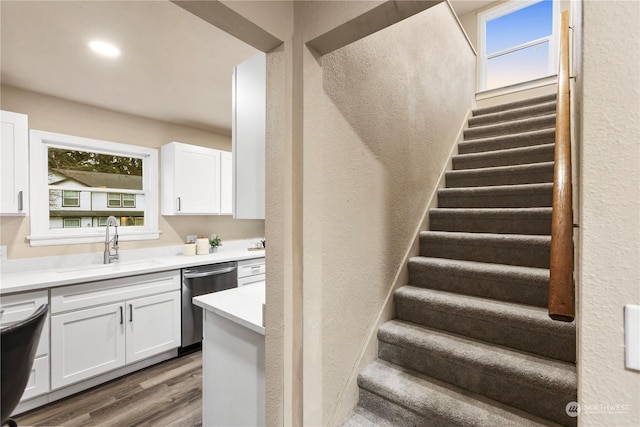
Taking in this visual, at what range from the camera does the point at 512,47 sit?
13.8 feet

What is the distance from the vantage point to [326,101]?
1.34 m

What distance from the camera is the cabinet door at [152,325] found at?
8.82ft

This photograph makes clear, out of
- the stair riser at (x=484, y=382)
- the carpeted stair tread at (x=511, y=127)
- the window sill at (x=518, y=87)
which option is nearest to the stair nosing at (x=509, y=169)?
the carpeted stair tread at (x=511, y=127)

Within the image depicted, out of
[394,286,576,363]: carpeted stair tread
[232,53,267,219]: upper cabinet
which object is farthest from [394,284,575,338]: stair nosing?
[232,53,267,219]: upper cabinet

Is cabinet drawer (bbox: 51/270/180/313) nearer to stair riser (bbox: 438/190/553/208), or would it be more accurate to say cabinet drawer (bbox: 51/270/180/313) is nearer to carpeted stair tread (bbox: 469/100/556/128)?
stair riser (bbox: 438/190/553/208)

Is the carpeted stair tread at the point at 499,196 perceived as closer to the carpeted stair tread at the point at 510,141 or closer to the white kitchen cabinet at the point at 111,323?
the carpeted stair tread at the point at 510,141

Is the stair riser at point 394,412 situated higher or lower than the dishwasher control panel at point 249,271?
lower

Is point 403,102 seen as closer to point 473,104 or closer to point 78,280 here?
Answer: point 473,104

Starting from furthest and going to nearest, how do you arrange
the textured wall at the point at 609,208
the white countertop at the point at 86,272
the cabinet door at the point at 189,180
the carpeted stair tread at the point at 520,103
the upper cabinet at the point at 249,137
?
the cabinet door at the point at 189,180, the carpeted stair tread at the point at 520,103, the white countertop at the point at 86,272, the upper cabinet at the point at 249,137, the textured wall at the point at 609,208

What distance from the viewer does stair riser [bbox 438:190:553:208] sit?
82.6 inches

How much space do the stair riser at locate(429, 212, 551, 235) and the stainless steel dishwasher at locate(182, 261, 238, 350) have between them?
2.33m

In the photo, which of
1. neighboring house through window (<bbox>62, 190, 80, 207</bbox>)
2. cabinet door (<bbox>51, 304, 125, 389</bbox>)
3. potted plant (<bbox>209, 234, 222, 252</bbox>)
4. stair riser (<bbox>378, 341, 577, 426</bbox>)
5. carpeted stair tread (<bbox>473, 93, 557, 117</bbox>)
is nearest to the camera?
stair riser (<bbox>378, 341, 577, 426</bbox>)

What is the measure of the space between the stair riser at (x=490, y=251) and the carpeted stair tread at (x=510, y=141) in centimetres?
131

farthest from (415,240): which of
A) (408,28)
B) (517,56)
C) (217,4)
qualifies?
(517,56)
